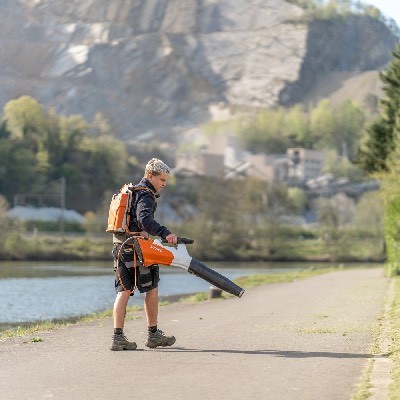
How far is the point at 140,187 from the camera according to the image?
13242mm

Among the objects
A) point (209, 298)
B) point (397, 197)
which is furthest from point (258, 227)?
point (209, 298)

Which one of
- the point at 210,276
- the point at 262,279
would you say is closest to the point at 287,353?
the point at 210,276

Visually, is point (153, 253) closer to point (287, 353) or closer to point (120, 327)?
point (120, 327)

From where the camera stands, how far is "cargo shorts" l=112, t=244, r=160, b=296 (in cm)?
1314

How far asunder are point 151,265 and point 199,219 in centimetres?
12923

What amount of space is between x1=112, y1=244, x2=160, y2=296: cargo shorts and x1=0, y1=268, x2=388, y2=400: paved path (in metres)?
0.83

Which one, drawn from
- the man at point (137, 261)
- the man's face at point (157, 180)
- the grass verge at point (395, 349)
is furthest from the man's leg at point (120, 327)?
the grass verge at point (395, 349)

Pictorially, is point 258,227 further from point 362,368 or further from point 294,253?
point 362,368

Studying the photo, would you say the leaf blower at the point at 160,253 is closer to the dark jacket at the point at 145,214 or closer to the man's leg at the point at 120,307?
the dark jacket at the point at 145,214

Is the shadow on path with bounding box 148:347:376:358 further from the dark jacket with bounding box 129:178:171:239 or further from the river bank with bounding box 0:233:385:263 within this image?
the river bank with bounding box 0:233:385:263

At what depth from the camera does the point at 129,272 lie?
43.4 feet

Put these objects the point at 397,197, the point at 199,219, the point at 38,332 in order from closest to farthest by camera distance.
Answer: the point at 38,332, the point at 397,197, the point at 199,219

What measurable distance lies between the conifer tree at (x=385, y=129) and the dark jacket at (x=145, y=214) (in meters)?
34.0

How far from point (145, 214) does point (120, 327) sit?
4.75 feet
